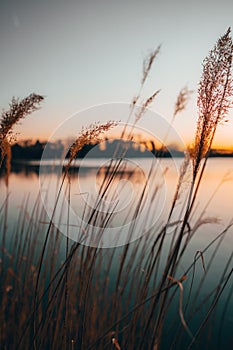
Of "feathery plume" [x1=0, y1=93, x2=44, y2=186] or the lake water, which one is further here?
the lake water

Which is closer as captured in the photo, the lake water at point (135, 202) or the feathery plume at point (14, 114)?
the feathery plume at point (14, 114)

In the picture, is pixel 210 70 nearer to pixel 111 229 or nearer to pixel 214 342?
pixel 111 229

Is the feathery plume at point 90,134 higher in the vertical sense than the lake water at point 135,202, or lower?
higher

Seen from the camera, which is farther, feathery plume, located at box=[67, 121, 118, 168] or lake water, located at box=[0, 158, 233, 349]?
lake water, located at box=[0, 158, 233, 349]

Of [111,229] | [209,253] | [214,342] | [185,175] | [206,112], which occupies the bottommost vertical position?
[214,342]

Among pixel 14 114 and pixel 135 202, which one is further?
pixel 135 202

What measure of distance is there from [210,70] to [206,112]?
4.2 inches

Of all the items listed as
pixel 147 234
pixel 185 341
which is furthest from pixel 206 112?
pixel 185 341

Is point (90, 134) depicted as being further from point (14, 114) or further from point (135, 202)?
point (135, 202)

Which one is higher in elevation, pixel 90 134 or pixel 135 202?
pixel 90 134

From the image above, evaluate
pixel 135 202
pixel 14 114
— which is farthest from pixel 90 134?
pixel 135 202

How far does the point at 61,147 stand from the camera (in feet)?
5.90

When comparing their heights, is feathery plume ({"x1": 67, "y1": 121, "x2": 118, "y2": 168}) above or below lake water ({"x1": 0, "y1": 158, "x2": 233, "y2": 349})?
above

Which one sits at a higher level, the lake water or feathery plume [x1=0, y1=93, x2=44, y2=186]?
feathery plume [x1=0, y1=93, x2=44, y2=186]
